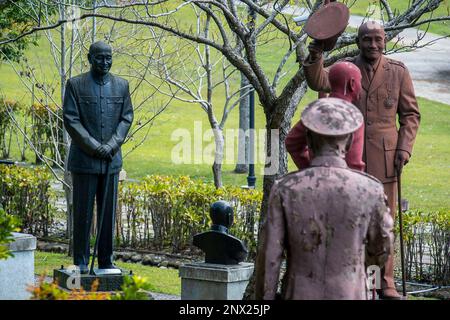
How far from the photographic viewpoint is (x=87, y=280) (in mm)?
9789

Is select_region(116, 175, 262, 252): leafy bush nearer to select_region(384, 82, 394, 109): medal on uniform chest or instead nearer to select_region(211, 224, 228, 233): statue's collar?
select_region(211, 224, 228, 233): statue's collar

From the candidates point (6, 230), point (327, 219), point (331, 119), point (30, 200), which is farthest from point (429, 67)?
point (327, 219)

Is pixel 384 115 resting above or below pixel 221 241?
above

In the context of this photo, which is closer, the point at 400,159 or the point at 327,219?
the point at 327,219

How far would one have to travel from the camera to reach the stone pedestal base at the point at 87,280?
31.9 ft

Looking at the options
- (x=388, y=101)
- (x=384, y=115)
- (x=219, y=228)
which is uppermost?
(x=388, y=101)

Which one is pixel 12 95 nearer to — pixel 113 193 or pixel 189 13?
pixel 189 13

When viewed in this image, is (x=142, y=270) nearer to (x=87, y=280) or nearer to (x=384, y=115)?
(x=87, y=280)

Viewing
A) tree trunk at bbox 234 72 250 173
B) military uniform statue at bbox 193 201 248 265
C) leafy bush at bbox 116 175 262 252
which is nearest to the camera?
military uniform statue at bbox 193 201 248 265

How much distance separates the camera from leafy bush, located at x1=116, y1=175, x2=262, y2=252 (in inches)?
579

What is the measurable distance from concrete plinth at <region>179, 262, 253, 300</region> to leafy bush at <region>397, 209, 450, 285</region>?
4.45 m

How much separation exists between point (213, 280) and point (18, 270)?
2.28m

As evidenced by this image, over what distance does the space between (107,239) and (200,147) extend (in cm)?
1833

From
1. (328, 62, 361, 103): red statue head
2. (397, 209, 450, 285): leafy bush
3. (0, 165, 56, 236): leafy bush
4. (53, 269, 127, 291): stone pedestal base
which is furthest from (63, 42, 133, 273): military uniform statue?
(0, 165, 56, 236): leafy bush
